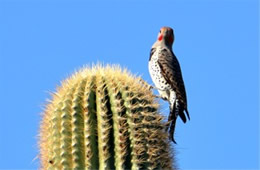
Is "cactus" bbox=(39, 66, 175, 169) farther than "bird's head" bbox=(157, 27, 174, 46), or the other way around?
"bird's head" bbox=(157, 27, 174, 46)

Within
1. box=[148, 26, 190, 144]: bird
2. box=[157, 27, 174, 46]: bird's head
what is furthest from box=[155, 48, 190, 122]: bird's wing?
box=[157, 27, 174, 46]: bird's head

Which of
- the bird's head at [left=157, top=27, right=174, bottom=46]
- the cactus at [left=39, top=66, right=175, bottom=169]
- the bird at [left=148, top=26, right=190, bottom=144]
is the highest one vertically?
the bird's head at [left=157, top=27, right=174, bottom=46]

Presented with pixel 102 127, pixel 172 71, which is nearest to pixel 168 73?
pixel 172 71

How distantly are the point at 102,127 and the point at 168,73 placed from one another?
4148mm

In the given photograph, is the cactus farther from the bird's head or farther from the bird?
the bird's head

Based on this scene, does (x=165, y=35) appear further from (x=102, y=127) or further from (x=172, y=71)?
(x=102, y=127)

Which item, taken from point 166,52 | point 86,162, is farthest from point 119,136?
point 166,52

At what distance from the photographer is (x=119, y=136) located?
16.7 feet

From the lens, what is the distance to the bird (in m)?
8.51

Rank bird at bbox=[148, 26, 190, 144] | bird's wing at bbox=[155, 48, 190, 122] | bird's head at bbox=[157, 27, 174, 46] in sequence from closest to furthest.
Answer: bird at bbox=[148, 26, 190, 144] → bird's wing at bbox=[155, 48, 190, 122] → bird's head at bbox=[157, 27, 174, 46]

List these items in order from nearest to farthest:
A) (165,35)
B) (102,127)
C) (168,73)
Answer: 1. (102,127)
2. (168,73)
3. (165,35)

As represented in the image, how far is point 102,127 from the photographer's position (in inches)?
200

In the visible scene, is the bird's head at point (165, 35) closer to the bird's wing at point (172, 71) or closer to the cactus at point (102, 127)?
the bird's wing at point (172, 71)

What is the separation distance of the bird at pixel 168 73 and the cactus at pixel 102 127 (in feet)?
9.65
